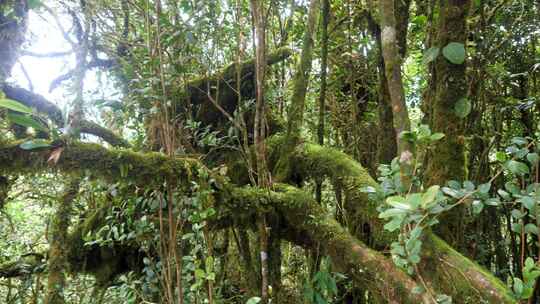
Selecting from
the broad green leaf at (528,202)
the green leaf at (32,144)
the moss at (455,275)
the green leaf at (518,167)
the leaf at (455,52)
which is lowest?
the moss at (455,275)

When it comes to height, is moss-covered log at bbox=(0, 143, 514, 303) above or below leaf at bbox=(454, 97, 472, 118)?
below

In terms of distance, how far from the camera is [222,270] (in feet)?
9.90

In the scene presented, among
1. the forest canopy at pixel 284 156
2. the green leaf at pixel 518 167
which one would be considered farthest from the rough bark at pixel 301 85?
the green leaf at pixel 518 167

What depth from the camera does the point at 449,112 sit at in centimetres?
186

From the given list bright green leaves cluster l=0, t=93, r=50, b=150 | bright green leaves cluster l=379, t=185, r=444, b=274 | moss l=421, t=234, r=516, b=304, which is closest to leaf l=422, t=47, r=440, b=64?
moss l=421, t=234, r=516, b=304

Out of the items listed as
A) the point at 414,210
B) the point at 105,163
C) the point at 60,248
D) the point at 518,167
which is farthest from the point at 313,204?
the point at 60,248

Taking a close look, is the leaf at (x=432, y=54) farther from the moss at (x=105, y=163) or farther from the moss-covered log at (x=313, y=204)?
the moss at (x=105, y=163)

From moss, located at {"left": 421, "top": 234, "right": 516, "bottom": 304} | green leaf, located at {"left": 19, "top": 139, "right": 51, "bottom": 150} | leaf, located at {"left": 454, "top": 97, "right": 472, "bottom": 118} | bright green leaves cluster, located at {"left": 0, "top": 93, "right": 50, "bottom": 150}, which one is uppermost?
leaf, located at {"left": 454, "top": 97, "right": 472, "bottom": 118}

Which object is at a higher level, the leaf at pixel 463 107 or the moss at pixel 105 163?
the leaf at pixel 463 107

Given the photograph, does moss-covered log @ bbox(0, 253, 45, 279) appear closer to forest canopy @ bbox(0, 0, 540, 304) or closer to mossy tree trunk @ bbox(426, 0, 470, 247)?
forest canopy @ bbox(0, 0, 540, 304)

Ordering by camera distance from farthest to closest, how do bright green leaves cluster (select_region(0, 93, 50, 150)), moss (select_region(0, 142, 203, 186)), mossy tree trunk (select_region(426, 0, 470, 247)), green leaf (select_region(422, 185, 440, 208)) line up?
mossy tree trunk (select_region(426, 0, 470, 247))
moss (select_region(0, 142, 203, 186))
bright green leaves cluster (select_region(0, 93, 50, 150))
green leaf (select_region(422, 185, 440, 208))

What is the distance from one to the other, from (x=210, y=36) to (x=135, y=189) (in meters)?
1.00

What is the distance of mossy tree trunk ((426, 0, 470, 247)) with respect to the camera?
5.95 ft

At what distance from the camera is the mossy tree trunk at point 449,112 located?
1813 mm
